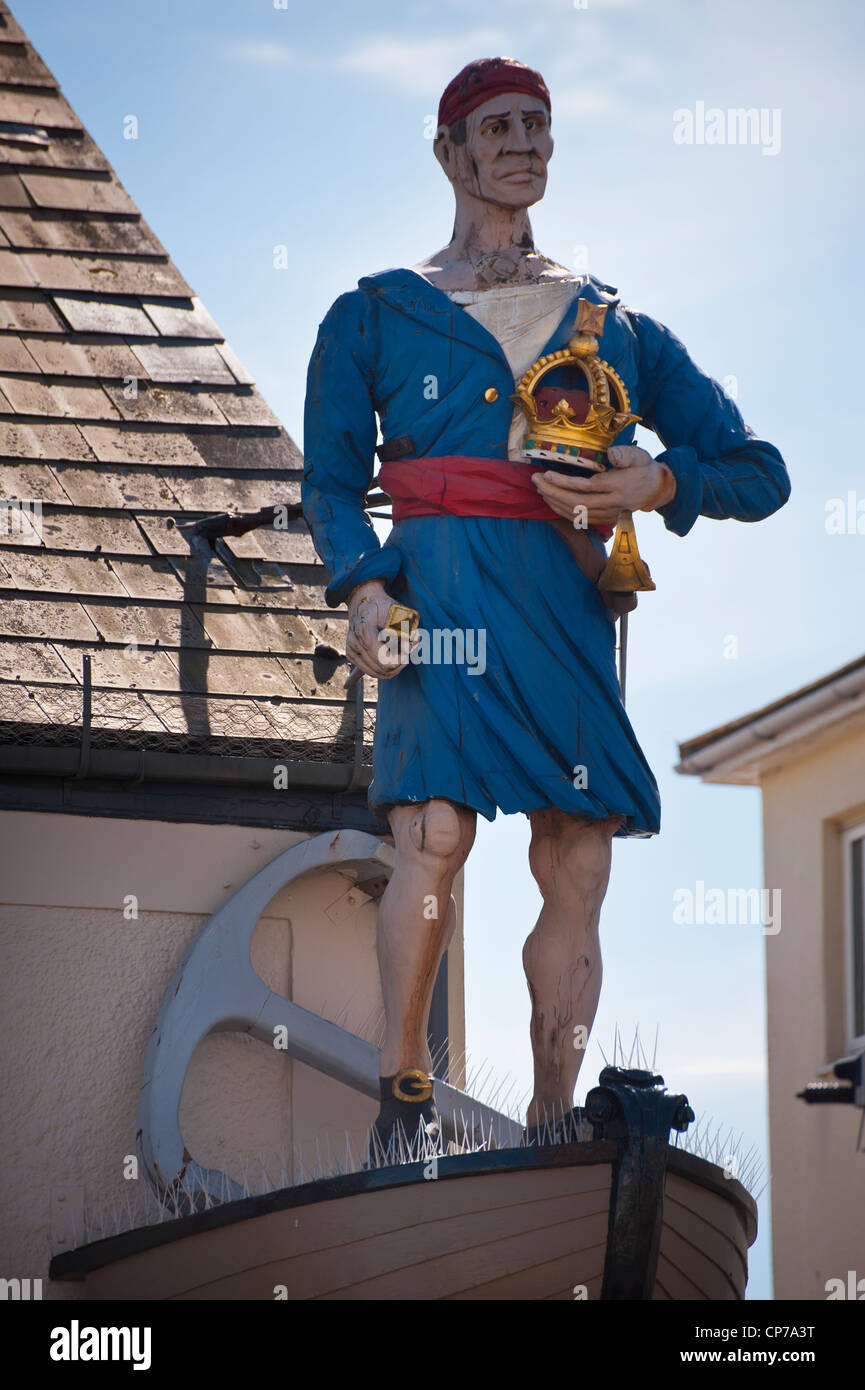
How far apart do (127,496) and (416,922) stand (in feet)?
10.8

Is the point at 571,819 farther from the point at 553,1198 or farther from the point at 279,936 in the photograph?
the point at 279,936

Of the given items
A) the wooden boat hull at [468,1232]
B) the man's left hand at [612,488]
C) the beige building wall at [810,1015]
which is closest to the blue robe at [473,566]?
the man's left hand at [612,488]

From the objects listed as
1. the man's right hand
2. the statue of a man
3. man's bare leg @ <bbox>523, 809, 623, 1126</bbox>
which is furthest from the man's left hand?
man's bare leg @ <bbox>523, 809, 623, 1126</bbox>

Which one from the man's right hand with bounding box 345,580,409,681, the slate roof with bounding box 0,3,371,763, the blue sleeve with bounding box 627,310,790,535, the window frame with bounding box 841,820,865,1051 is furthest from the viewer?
the window frame with bounding box 841,820,865,1051

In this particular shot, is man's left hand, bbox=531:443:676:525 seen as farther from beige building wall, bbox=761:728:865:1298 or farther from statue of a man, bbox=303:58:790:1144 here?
beige building wall, bbox=761:728:865:1298

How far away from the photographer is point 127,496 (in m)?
8.47

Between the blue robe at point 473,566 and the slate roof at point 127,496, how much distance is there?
197cm

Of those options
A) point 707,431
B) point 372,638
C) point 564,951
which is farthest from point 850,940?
point 372,638

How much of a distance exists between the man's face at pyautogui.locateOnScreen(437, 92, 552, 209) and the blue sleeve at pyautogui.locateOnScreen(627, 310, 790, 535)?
416 mm

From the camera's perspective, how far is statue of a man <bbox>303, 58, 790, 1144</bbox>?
18.4ft

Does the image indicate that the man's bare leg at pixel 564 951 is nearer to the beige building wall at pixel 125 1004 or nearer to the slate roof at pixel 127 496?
the beige building wall at pixel 125 1004

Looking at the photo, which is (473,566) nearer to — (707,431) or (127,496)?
(707,431)

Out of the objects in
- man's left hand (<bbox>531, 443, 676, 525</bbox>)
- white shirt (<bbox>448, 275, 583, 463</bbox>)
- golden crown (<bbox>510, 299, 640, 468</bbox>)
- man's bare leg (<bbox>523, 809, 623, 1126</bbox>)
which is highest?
white shirt (<bbox>448, 275, 583, 463</bbox>)

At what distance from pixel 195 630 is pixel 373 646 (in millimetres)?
2674
